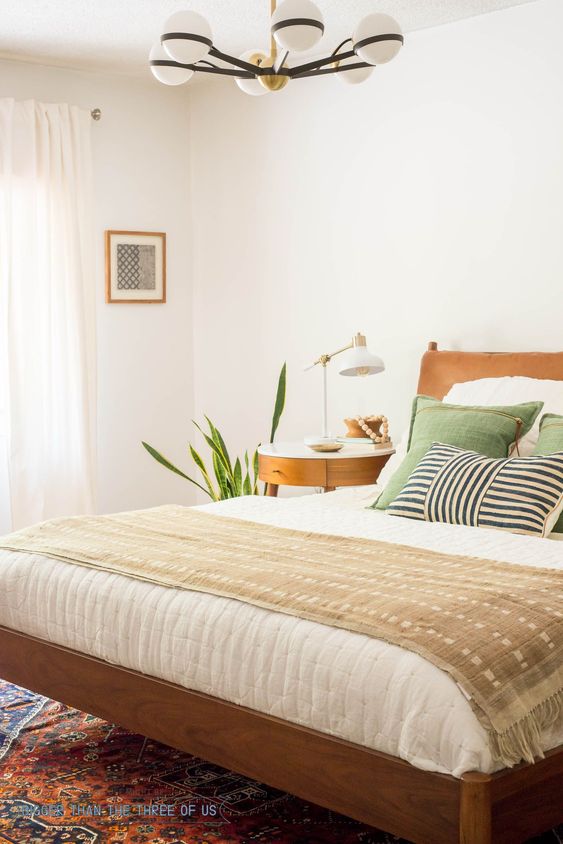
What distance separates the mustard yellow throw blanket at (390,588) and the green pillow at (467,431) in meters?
0.64

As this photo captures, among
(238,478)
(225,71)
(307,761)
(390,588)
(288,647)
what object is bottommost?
(307,761)

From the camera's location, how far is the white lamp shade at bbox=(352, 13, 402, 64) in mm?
2957

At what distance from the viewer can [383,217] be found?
194 inches

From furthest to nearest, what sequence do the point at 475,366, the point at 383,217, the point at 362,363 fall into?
1. the point at 383,217
2. the point at 362,363
3. the point at 475,366

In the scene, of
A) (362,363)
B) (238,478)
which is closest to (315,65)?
(362,363)

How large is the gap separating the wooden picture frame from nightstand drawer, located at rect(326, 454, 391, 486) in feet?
5.95

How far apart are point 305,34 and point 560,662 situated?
5.84 feet

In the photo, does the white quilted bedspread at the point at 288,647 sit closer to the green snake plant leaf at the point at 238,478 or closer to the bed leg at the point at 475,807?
the bed leg at the point at 475,807

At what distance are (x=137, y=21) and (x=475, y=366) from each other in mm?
2123

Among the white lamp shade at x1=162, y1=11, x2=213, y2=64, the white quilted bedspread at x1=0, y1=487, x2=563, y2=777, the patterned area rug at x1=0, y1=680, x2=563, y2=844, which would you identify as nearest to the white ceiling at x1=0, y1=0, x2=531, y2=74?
the white lamp shade at x1=162, y1=11, x2=213, y2=64


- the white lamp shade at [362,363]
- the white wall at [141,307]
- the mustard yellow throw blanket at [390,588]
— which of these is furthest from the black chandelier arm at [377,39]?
the white wall at [141,307]

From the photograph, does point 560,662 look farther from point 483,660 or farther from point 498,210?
point 498,210

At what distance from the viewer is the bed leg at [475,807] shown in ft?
6.28

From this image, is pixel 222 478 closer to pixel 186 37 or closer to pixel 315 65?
pixel 315 65
